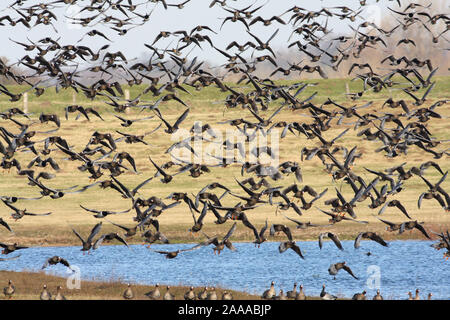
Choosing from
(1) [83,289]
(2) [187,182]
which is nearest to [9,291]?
(1) [83,289]

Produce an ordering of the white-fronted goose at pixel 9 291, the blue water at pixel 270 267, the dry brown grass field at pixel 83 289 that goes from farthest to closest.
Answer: the blue water at pixel 270 267, the dry brown grass field at pixel 83 289, the white-fronted goose at pixel 9 291

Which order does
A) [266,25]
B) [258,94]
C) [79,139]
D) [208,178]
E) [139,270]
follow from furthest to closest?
1. [79,139]
2. [208,178]
3. [139,270]
4. [266,25]
5. [258,94]

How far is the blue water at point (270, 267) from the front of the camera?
117 ft

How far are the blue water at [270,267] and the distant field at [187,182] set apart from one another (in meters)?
1.35

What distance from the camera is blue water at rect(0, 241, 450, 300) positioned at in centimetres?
3575

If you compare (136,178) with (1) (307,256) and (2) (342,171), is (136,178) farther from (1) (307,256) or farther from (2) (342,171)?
(2) (342,171)

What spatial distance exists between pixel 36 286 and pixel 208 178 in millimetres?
29321

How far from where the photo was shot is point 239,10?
101ft

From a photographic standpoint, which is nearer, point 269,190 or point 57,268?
point 269,190

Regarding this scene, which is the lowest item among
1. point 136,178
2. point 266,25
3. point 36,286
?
point 36,286

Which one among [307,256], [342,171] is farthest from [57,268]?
[342,171]

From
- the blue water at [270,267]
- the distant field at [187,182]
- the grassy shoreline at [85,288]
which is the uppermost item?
the distant field at [187,182]

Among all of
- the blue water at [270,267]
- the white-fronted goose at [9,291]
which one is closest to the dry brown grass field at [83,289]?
the white-fronted goose at [9,291]

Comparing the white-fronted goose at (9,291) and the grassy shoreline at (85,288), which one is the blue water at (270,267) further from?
the white-fronted goose at (9,291)
